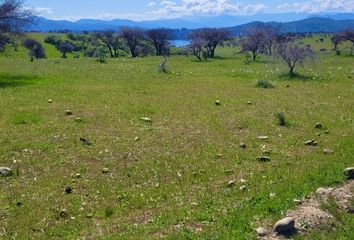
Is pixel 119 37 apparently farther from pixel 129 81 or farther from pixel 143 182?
pixel 143 182

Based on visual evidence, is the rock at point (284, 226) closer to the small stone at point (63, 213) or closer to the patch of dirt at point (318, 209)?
the patch of dirt at point (318, 209)

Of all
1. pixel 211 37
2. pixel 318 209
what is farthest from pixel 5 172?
pixel 211 37

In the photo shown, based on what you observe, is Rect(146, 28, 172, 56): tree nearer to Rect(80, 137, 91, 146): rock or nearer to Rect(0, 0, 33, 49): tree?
Rect(0, 0, 33, 49): tree

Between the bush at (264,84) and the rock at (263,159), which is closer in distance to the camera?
the rock at (263,159)

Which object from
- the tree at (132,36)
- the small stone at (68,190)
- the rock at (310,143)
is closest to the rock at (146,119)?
the rock at (310,143)

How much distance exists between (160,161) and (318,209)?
5.29 meters

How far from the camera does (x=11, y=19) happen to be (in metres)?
35.5

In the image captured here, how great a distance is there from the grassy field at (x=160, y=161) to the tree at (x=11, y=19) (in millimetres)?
9737

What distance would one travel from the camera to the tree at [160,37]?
10638cm

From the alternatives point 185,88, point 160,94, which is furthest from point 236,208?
point 185,88

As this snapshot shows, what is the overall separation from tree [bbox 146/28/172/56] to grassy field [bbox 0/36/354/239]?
80.1 metres

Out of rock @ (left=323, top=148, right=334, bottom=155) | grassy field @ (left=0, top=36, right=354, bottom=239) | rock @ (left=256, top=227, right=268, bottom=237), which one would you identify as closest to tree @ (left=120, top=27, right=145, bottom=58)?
grassy field @ (left=0, top=36, right=354, bottom=239)

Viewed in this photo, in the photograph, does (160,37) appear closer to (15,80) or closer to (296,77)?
(296,77)

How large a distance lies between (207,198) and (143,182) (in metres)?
1.99
